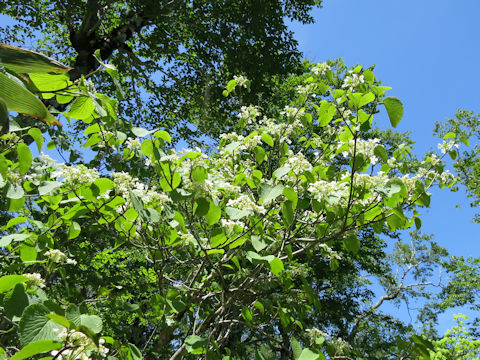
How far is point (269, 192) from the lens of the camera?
1.60 meters

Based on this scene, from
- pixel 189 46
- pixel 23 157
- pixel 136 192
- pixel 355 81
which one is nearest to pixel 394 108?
pixel 355 81

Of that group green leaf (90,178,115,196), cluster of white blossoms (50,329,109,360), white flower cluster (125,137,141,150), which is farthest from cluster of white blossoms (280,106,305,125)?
cluster of white blossoms (50,329,109,360)

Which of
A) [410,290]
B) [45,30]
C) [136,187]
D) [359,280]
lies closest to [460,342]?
[359,280]

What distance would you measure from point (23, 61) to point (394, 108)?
1329mm

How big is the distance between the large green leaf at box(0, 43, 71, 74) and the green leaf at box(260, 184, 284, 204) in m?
1.10

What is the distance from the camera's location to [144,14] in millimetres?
6219

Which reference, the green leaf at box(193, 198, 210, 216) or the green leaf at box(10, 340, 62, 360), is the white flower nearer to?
the green leaf at box(193, 198, 210, 216)

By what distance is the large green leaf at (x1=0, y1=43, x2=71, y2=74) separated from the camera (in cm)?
49

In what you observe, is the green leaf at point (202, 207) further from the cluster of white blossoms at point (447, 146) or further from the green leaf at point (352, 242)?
the cluster of white blossoms at point (447, 146)

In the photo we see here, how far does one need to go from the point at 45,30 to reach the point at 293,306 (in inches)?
349

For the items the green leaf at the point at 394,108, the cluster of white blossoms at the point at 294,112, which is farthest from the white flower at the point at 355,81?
the cluster of white blossoms at the point at 294,112

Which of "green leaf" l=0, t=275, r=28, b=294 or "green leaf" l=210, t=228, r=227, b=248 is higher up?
"green leaf" l=210, t=228, r=227, b=248

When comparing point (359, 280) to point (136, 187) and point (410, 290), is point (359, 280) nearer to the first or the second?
point (410, 290)

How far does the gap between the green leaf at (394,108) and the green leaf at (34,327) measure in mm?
1482
